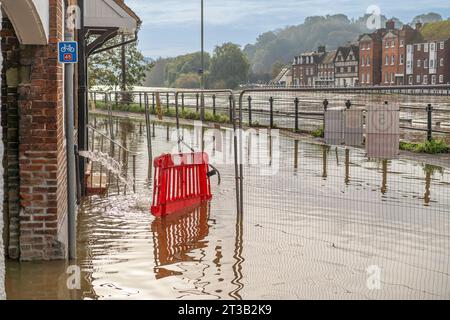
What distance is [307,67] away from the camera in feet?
494

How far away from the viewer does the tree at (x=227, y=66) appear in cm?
16138

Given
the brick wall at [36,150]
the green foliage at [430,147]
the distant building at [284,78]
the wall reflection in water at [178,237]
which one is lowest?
the wall reflection in water at [178,237]

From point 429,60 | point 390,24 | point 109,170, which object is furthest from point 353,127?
point 390,24

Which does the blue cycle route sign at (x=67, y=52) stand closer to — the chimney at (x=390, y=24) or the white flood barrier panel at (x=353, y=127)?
the white flood barrier panel at (x=353, y=127)

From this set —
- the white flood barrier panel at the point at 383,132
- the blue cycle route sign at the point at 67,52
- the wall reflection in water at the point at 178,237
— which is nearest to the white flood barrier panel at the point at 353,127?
the white flood barrier panel at the point at 383,132

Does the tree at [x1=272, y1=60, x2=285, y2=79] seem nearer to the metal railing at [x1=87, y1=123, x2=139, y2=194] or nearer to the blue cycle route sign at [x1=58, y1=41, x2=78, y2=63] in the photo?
the metal railing at [x1=87, y1=123, x2=139, y2=194]

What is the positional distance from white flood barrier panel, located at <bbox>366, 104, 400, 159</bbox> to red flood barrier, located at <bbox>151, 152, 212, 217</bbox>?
2648 mm

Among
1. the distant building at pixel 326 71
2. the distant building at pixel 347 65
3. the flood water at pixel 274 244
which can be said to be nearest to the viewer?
the flood water at pixel 274 244

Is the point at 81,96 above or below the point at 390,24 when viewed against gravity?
below

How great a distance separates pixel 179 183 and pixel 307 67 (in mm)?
141810

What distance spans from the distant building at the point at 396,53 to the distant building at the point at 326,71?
2165 centimetres

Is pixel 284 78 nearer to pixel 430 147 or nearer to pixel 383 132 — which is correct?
pixel 430 147

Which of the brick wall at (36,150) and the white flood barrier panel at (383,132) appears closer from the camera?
the brick wall at (36,150)

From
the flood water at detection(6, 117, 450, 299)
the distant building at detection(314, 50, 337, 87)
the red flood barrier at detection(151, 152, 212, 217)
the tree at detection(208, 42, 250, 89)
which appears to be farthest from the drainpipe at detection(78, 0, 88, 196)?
the tree at detection(208, 42, 250, 89)
